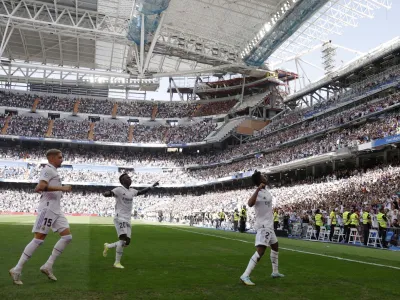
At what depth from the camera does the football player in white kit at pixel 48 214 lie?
6844mm

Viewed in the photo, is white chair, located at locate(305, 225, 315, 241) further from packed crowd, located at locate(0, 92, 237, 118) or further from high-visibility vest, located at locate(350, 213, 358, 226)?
packed crowd, located at locate(0, 92, 237, 118)

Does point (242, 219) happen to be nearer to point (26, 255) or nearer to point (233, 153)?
point (26, 255)

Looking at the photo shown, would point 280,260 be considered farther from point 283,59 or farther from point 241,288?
point 283,59

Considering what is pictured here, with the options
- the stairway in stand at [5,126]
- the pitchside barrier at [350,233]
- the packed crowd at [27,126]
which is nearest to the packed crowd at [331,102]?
the pitchside barrier at [350,233]

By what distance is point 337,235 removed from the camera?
22.6 m

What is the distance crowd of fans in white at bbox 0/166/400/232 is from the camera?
2605cm

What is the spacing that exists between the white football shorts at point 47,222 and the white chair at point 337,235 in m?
17.8

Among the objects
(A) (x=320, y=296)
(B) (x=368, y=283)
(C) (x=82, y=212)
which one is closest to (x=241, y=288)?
(A) (x=320, y=296)

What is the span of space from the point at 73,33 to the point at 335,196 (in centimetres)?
3441

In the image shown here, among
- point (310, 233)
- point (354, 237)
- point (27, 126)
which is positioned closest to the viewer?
point (354, 237)

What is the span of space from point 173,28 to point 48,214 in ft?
141

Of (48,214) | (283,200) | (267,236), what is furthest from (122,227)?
(283,200)

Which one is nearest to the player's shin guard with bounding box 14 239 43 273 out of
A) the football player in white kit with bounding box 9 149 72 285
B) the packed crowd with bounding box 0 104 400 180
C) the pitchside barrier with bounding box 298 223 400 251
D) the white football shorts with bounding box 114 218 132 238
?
the football player in white kit with bounding box 9 149 72 285

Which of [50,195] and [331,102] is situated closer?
[50,195]
